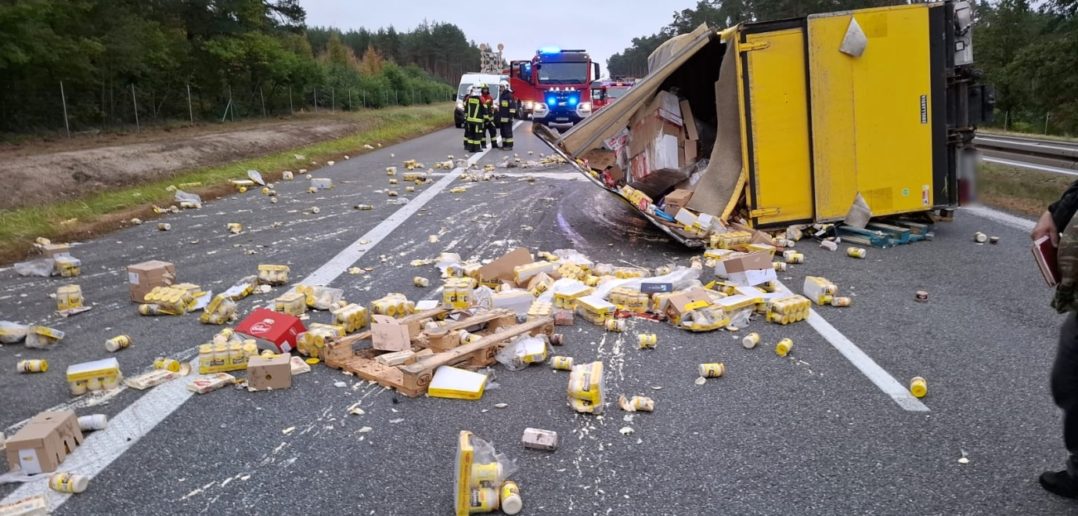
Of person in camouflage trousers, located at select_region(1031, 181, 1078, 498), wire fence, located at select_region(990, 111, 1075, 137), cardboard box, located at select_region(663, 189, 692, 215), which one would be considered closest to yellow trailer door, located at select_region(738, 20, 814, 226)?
cardboard box, located at select_region(663, 189, 692, 215)

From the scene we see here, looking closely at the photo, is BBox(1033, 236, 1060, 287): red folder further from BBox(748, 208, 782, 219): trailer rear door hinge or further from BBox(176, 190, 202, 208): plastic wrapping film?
BBox(176, 190, 202, 208): plastic wrapping film

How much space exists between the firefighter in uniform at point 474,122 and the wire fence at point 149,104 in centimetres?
1136

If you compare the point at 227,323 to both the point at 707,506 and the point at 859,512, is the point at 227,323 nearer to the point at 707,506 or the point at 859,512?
the point at 707,506

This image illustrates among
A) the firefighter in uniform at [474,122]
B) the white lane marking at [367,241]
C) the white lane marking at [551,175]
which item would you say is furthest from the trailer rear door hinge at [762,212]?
the firefighter in uniform at [474,122]

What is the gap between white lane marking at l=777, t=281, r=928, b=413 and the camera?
381cm

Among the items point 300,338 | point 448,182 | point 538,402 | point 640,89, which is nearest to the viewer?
point 538,402

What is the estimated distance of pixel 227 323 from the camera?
5.24 meters

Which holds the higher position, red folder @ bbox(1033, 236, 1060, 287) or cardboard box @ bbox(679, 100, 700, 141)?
cardboard box @ bbox(679, 100, 700, 141)

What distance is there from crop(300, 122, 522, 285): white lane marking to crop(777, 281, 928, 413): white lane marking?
4098 mm

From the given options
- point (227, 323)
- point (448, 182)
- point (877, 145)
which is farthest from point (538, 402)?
point (448, 182)

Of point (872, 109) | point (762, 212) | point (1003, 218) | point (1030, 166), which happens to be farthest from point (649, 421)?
point (1030, 166)

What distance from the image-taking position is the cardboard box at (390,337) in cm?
450

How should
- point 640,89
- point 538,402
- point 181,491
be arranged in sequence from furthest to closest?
point 640,89 < point 538,402 < point 181,491

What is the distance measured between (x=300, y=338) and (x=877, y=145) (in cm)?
637
